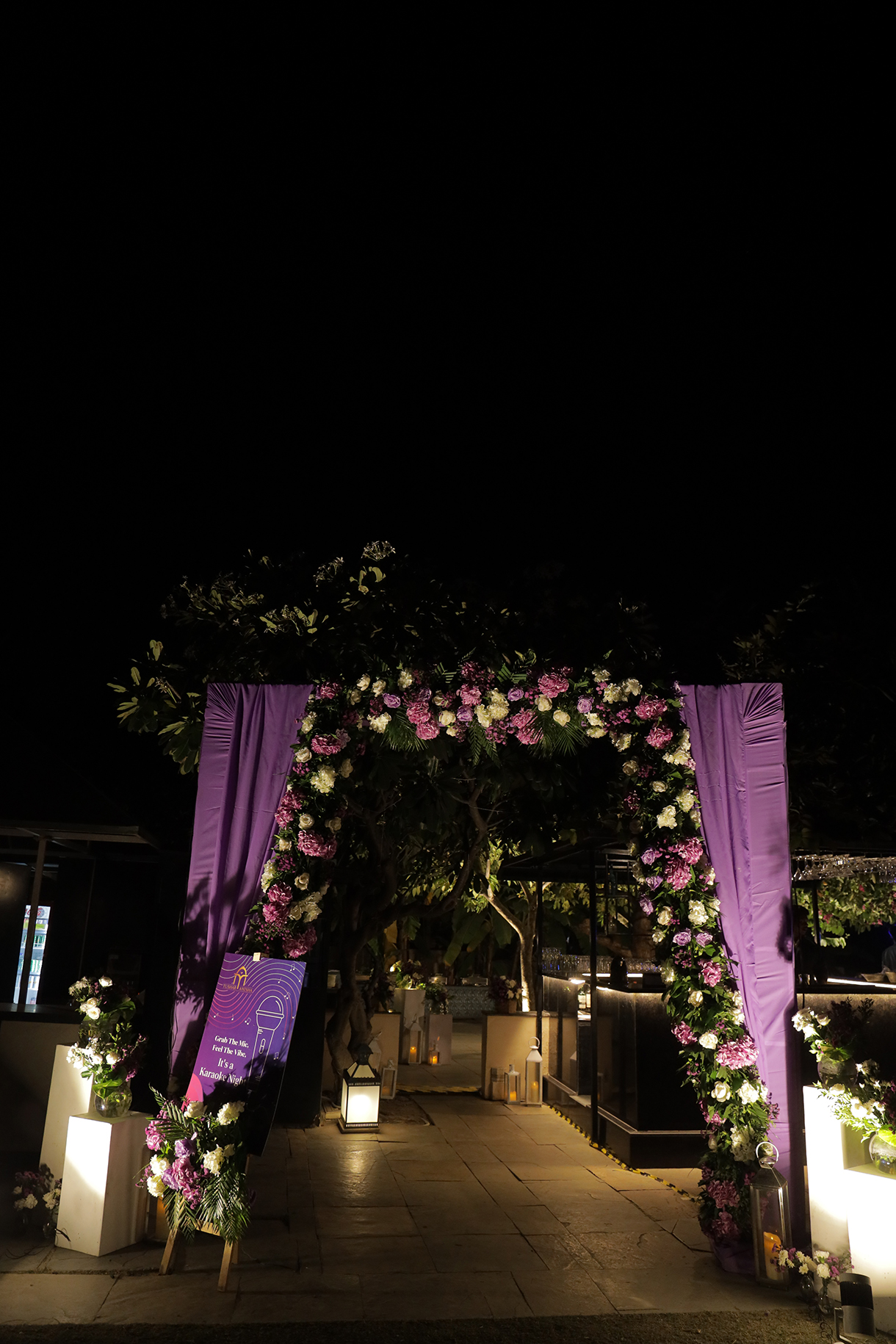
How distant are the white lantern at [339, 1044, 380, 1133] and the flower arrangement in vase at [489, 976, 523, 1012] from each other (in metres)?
2.42

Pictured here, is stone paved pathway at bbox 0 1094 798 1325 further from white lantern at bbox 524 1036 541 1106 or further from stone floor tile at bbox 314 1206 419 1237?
white lantern at bbox 524 1036 541 1106

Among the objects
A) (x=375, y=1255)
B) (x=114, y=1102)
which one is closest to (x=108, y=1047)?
(x=114, y=1102)

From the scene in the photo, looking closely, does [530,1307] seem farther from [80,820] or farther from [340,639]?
[80,820]

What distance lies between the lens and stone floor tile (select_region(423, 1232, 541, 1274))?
16.2 ft

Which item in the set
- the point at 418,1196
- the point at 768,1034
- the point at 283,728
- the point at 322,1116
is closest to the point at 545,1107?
the point at 322,1116

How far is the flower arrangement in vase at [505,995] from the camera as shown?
10.7 meters

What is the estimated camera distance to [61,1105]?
5.24 meters

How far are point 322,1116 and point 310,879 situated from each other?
193 inches

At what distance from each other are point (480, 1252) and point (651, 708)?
3.07 meters

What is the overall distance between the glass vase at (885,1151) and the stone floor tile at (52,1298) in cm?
343

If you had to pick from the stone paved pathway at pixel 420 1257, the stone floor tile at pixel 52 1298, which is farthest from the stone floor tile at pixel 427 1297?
the stone floor tile at pixel 52 1298

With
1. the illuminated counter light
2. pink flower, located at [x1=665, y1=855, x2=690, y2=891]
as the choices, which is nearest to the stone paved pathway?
the illuminated counter light

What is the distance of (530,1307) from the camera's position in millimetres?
4383

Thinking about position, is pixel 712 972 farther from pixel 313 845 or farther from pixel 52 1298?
pixel 52 1298
